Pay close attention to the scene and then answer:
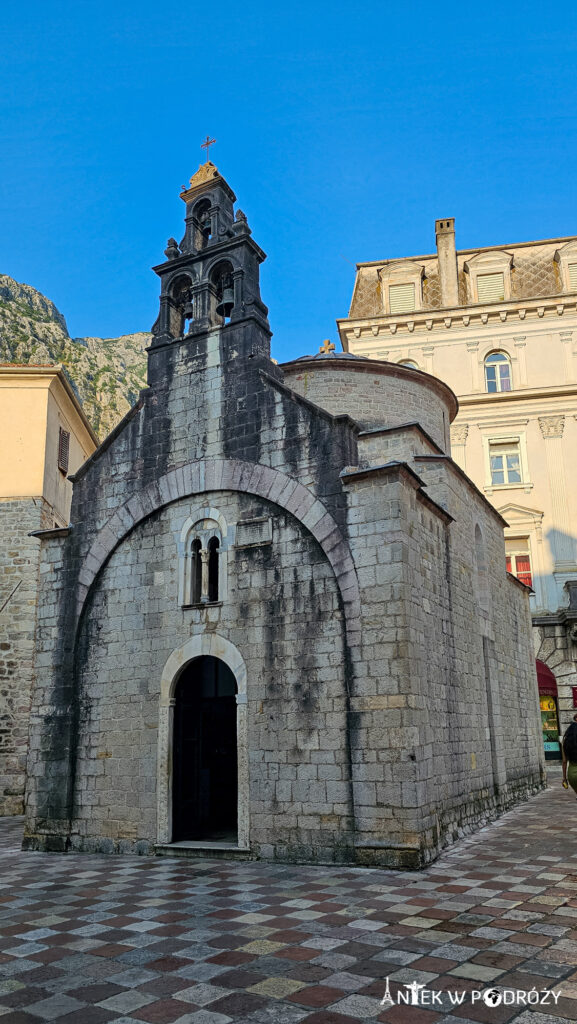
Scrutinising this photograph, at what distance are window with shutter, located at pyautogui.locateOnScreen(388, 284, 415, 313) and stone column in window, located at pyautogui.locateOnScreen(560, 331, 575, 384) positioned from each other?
19.0ft

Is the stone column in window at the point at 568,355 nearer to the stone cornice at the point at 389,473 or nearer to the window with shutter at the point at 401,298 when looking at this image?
the window with shutter at the point at 401,298

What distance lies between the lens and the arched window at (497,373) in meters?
27.1

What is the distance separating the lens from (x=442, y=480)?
1164 centimetres

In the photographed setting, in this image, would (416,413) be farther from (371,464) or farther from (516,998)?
(516,998)

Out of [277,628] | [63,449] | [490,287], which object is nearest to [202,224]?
[277,628]

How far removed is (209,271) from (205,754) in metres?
7.97

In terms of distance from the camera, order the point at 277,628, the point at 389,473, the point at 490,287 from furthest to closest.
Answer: the point at 490,287 → the point at 277,628 → the point at 389,473

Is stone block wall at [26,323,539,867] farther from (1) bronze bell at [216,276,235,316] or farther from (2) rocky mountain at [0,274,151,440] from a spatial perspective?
(2) rocky mountain at [0,274,151,440]

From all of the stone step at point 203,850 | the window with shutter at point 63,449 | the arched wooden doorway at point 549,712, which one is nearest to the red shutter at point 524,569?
the arched wooden doorway at point 549,712

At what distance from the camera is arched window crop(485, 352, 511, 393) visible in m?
27.1

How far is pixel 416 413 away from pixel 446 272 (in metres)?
15.9

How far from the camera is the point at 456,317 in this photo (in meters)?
27.6

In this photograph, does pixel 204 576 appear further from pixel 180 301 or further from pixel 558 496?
pixel 558 496

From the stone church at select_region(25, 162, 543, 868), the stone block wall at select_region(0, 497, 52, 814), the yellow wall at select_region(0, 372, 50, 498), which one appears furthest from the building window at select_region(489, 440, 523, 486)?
the stone block wall at select_region(0, 497, 52, 814)
